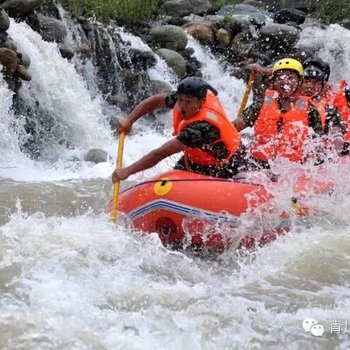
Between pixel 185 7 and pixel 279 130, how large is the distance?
10.9 meters

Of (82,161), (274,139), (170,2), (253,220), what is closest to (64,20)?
(82,161)

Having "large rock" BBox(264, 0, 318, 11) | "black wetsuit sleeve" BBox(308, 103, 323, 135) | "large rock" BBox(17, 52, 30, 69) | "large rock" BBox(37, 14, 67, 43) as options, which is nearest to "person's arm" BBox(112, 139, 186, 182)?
"black wetsuit sleeve" BBox(308, 103, 323, 135)

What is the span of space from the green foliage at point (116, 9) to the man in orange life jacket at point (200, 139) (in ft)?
22.1

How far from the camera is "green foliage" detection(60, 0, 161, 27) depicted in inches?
436

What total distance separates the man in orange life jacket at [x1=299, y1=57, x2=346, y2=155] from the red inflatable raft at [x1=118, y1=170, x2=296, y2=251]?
1.10 metres

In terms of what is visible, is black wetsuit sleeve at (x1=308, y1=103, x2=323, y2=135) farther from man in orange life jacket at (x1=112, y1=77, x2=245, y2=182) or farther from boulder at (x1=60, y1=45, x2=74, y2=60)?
boulder at (x1=60, y1=45, x2=74, y2=60)

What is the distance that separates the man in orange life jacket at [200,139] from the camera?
179 inches

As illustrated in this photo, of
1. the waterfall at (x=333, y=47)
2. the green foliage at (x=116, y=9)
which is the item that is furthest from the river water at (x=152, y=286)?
the waterfall at (x=333, y=47)

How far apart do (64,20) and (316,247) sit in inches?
287

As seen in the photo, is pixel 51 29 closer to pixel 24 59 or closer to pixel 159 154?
pixel 24 59

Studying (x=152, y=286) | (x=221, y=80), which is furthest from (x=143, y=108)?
(x=221, y=80)

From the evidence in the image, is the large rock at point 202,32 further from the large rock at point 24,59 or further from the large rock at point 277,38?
the large rock at point 24,59

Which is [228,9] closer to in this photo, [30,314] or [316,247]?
[316,247]

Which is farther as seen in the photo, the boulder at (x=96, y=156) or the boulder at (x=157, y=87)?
the boulder at (x=157, y=87)
